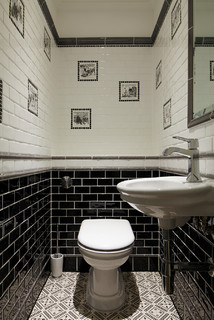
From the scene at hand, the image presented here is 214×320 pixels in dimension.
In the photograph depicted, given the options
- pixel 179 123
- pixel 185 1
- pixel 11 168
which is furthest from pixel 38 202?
pixel 185 1

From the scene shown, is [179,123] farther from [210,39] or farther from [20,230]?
[20,230]

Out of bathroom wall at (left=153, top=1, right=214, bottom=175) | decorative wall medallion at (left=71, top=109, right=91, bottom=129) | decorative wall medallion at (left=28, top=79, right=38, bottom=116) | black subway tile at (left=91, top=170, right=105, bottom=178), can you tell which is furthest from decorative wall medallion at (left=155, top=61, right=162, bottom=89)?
decorative wall medallion at (left=28, top=79, right=38, bottom=116)

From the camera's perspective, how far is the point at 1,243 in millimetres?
1130


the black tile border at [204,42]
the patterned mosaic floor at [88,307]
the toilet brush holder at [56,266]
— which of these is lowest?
the patterned mosaic floor at [88,307]

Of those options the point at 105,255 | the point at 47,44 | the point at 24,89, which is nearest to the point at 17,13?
the point at 24,89

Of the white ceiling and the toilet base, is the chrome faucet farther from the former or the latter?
the white ceiling

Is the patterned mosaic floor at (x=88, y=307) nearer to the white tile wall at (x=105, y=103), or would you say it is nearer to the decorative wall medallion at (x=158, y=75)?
the white tile wall at (x=105, y=103)

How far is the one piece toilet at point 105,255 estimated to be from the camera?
1.43 metres

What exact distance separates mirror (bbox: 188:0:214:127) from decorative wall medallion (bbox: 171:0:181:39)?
0.23 meters

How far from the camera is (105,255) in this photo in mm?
1414

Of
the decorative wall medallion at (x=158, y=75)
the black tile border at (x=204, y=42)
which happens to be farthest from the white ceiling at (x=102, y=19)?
the black tile border at (x=204, y=42)

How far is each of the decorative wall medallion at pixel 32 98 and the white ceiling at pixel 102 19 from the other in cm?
97

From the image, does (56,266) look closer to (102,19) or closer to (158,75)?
(158,75)

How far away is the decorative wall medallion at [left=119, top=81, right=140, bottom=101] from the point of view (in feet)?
7.80
